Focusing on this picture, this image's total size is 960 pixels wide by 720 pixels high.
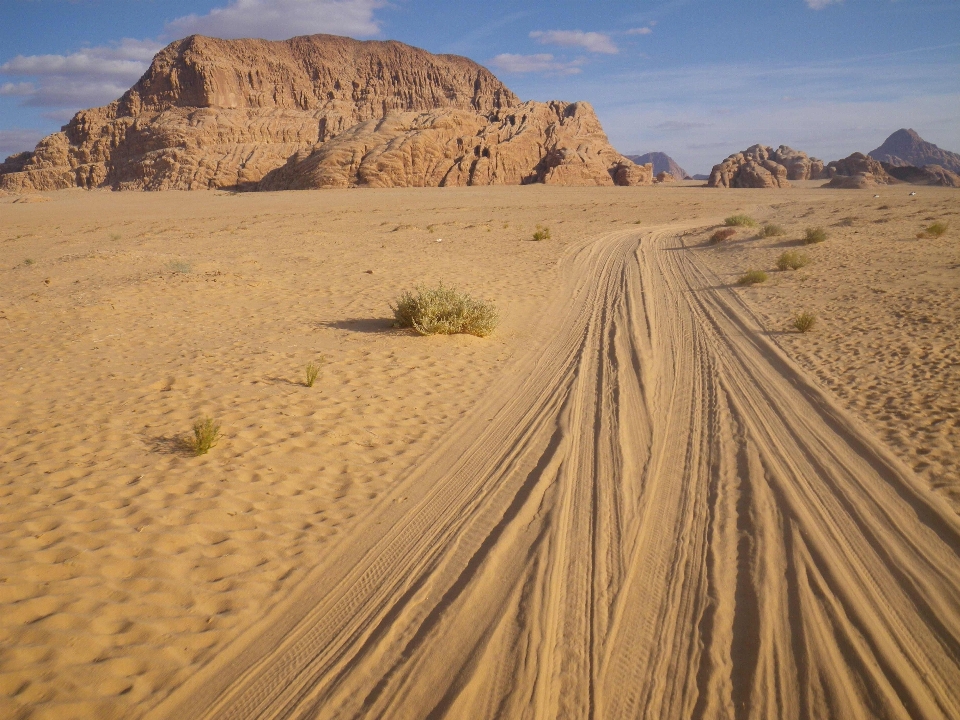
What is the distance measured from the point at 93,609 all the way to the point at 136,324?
299 inches

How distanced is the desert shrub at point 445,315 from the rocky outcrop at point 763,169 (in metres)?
63.0

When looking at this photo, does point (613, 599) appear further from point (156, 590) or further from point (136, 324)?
point (136, 324)

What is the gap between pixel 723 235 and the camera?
19.8 meters

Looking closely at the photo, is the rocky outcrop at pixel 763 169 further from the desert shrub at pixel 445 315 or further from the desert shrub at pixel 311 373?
the desert shrub at pixel 311 373

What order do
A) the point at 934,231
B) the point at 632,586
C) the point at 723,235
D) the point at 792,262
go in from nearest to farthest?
1. the point at 632,586
2. the point at 792,262
3. the point at 934,231
4. the point at 723,235

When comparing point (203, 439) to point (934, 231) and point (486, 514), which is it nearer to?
point (486, 514)

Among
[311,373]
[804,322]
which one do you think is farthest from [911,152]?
[311,373]

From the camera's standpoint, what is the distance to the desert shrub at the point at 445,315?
30.8 feet

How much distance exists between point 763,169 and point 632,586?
70438 millimetres

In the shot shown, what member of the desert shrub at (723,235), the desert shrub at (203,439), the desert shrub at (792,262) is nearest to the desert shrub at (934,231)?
the desert shrub at (792,262)

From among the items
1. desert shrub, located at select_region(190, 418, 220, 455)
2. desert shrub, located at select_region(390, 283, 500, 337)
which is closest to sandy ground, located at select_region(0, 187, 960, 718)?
desert shrub, located at select_region(190, 418, 220, 455)

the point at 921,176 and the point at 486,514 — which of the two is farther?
the point at 921,176

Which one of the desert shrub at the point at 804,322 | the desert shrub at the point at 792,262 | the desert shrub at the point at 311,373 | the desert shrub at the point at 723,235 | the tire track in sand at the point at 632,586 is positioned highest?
the desert shrub at the point at 723,235

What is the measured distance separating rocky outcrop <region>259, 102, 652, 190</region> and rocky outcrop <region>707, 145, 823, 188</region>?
27.8 feet
